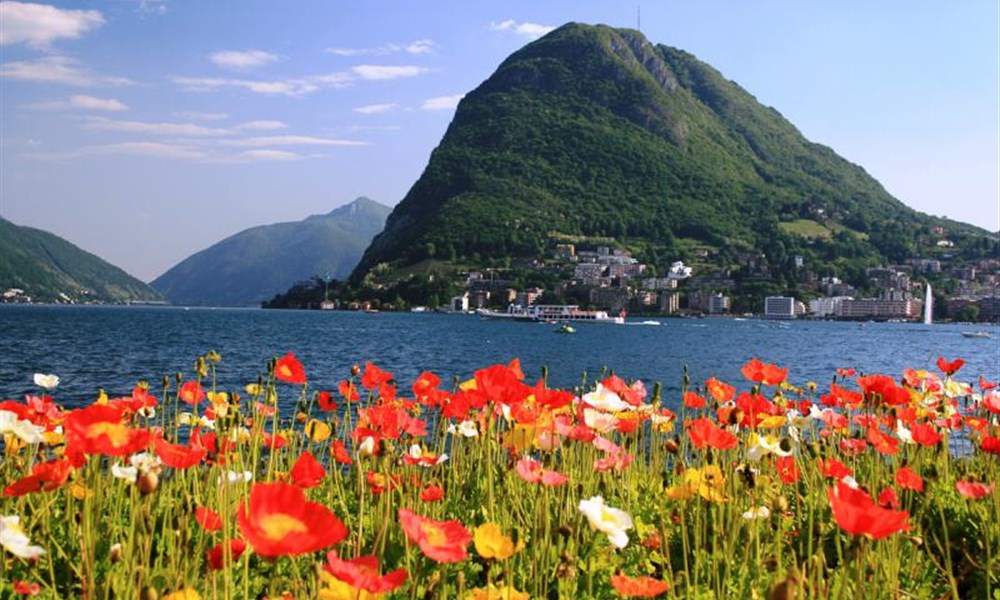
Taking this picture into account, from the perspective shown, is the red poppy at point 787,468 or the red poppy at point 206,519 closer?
the red poppy at point 206,519

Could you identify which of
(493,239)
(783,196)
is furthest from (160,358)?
(783,196)

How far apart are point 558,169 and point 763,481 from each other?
196m

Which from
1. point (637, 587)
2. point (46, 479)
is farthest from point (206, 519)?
point (637, 587)

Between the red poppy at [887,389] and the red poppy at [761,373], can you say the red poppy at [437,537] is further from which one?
the red poppy at [887,389]

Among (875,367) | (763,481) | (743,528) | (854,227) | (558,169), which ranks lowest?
(875,367)

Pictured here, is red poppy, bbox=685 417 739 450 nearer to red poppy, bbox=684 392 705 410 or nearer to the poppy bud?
red poppy, bbox=684 392 705 410

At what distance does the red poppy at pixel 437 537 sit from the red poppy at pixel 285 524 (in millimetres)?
234

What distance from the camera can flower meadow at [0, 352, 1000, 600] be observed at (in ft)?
7.23

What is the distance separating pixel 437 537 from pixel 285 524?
0.49 meters

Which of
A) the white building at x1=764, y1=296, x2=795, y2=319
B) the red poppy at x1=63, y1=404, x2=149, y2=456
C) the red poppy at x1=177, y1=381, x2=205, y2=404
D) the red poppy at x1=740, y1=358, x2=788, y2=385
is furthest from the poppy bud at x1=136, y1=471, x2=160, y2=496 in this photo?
the white building at x1=764, y1=296, x2=795, y2=319

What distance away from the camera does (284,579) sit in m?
3.23

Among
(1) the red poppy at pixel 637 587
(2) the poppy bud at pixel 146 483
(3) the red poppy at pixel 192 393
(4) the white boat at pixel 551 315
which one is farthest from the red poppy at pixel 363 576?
(4) the white boat at pixel 551 315

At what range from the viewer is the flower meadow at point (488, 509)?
86.8 inches

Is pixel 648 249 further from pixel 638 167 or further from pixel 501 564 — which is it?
pixel 501 564
